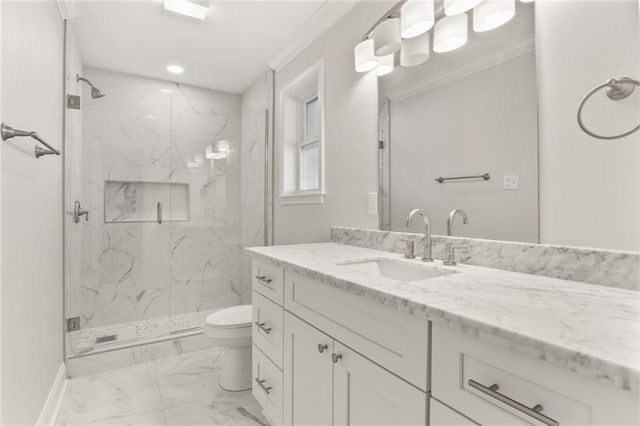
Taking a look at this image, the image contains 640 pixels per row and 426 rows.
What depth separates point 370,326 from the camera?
0.92 meters

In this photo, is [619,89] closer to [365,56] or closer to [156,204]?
[365,56]

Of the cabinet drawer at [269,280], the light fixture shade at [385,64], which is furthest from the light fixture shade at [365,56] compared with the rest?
the cabinet drawer at [269,280]

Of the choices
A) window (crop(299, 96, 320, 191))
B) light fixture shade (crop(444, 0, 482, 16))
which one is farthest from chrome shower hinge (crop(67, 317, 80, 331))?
light fixture shade (crop(444, 0, 482, 16))

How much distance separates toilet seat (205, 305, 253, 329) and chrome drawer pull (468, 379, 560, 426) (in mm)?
1605

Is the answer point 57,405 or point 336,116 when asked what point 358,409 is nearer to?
point 336,116

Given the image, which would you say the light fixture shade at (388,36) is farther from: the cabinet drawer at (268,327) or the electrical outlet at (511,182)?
the cabinet drawer at (268,327)

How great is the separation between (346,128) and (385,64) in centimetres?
43

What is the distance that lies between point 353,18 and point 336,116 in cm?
57

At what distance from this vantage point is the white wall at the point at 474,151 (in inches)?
45.2

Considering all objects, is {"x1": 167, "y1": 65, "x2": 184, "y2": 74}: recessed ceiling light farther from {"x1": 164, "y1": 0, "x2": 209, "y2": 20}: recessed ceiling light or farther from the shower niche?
the shower niche

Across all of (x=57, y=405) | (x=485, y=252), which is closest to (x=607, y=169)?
(x=485, y=252)

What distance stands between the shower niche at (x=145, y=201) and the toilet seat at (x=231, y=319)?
1.40m

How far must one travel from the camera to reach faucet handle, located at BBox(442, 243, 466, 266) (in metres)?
1.26

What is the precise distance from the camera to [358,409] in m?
0.96
